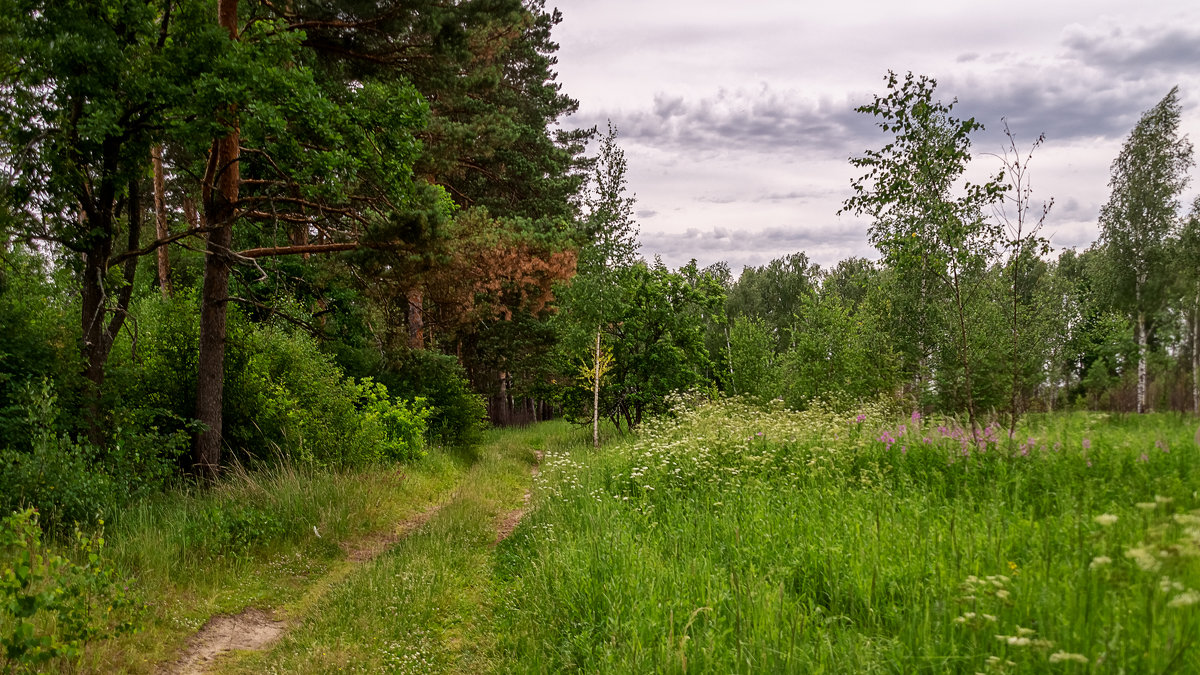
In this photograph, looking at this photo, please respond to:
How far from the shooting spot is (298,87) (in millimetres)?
7672

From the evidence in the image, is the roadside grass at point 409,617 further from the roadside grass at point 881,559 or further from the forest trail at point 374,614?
the roadside grass at point 881,559

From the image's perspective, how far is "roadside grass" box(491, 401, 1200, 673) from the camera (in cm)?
225

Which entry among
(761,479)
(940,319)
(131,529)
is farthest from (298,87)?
(940,319)

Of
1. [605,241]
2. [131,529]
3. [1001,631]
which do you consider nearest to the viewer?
[1001,631]

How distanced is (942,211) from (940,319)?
1185 centimetres

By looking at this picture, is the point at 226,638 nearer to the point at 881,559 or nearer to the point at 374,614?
the point at 374,614

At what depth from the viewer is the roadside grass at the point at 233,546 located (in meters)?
4.58

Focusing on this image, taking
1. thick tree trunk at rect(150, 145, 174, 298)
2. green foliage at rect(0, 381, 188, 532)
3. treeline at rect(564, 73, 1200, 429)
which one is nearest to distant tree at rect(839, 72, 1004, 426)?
treeline at rect(564, 73, 1200, 429)

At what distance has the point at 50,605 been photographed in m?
3.18

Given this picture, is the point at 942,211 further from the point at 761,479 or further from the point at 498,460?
the point at 498,460

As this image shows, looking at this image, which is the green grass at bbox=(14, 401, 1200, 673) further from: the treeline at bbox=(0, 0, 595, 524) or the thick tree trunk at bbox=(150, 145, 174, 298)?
the thick tree trunk at bbox=(150, 145, 174, 298)

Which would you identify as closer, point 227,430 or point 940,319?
point 227,430

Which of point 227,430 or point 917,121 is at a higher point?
point 917,121

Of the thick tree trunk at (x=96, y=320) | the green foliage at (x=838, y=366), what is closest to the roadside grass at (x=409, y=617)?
the thick tree trunk at (x=96, y=320)
